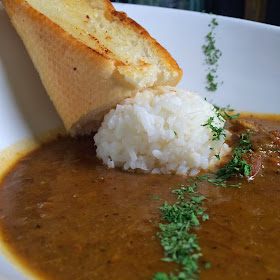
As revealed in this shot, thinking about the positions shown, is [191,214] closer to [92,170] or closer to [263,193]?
[263,193]

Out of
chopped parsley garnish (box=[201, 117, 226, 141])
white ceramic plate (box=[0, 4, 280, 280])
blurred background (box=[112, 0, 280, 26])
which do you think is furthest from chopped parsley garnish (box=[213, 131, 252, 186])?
blurred background (box=[112, 0, 280, 26])

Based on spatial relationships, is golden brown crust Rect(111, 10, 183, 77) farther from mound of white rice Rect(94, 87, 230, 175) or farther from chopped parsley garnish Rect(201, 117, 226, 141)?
chopped parsley garnish Rect(201, 117, 226, 141)

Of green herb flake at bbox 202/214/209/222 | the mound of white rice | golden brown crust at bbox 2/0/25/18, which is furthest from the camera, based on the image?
golden brown crust at bbox 2/0/25/18

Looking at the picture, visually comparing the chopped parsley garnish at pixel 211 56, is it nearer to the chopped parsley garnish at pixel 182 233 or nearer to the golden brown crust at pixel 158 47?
the golden brown crust at pixel 158 47

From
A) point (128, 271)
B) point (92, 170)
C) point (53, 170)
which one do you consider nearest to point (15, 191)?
point (53, 170)

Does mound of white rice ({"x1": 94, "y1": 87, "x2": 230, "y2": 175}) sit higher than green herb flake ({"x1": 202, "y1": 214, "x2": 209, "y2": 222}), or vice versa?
mound of white rice ({"x1": 94, "y1": 87, "x2": 230, "y2": 175})

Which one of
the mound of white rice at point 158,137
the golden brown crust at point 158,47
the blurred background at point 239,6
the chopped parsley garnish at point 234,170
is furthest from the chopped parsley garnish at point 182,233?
the blurred background at point 239,6

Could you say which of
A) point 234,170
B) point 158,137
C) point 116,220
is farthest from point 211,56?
point 116,220

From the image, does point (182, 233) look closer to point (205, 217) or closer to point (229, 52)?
point (205, 217)
